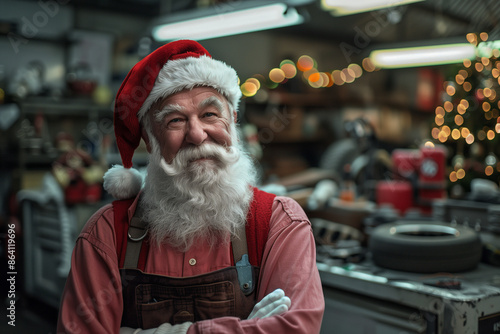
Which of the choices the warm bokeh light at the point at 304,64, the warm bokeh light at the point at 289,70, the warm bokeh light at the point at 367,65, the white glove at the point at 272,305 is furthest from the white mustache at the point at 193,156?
the warm bokeh light at the point at 367,65

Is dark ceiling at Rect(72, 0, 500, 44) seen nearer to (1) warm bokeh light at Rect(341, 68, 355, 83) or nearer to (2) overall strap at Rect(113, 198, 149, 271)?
(1) warm bokeh light at Rect(341, 68, 355, 83)

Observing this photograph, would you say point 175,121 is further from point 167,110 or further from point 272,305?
point 272,305

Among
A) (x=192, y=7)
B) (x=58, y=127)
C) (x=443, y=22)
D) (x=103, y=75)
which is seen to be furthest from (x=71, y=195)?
(x=443, y=22)

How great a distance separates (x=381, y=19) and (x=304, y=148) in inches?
98.8

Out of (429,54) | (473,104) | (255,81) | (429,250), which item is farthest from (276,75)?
(429,250)

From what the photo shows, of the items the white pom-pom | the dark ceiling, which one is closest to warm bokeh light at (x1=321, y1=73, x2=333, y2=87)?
the dark ceiling

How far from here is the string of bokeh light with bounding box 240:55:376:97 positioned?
6532 mm

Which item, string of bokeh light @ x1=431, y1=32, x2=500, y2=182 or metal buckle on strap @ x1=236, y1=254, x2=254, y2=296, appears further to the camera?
string of bokeh light @ x1=431, y1=32, x2=500, y2=182

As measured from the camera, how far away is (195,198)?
1328 mm

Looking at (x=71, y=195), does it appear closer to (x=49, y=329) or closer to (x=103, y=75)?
(x=49, y=329)

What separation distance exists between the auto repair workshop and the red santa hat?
13 mm

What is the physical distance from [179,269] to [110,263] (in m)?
0.19

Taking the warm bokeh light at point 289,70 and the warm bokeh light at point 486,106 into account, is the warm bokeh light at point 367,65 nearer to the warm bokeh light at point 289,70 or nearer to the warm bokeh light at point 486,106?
the warm bokeh light at point 289,70

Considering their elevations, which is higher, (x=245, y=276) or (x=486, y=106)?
(x=486, y=106)
